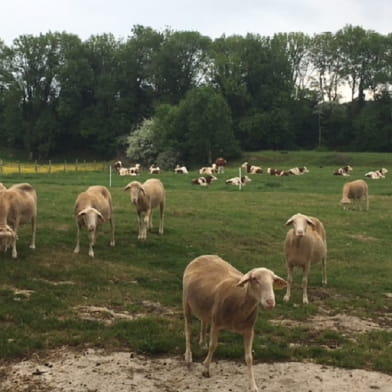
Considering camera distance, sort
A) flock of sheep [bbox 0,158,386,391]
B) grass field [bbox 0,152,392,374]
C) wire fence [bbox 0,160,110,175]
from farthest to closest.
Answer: wire fence [bbox 0,160,110,175]
grass field [bbox 0,152,392,374]
flock of sheep [bbox 0,158,386,391]

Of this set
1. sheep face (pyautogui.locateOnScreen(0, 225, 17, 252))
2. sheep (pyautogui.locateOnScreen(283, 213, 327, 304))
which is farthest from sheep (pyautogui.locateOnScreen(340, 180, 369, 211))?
sheep face (pyautogui.locateOnScreen(0, 225, 17, 252))

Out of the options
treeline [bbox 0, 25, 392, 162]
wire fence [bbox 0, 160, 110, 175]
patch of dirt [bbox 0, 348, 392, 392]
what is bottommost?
patch of dirt [bbox 0, 348, 392, 392]

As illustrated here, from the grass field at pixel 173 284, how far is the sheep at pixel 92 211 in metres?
0.47

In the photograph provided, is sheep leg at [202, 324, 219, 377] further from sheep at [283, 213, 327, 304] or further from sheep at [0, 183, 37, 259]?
sheep at [0, 183, 37, 259]

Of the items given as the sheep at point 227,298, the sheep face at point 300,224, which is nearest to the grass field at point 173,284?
the sheep at point 227,298

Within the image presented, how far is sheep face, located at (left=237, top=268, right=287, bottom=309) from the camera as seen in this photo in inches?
267

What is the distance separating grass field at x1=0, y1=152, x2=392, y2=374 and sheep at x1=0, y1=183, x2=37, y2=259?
1.39 ft

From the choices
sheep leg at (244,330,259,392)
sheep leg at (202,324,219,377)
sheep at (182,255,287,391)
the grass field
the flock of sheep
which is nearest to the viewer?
sheep at (182,255,287,391)

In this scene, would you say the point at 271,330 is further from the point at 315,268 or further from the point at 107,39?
the point at 107,39

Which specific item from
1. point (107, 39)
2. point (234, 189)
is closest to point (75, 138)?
point (107, 39)

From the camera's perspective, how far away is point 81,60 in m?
90.4

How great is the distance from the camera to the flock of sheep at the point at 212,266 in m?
7.24

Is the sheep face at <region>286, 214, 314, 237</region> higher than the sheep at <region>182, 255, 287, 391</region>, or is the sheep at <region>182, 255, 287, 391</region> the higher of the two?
the sheep face at <region>286, 214, 314, 237</region>

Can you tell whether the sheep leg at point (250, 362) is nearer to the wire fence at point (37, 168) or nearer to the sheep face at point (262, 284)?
the sheep face at point (262, 284)
